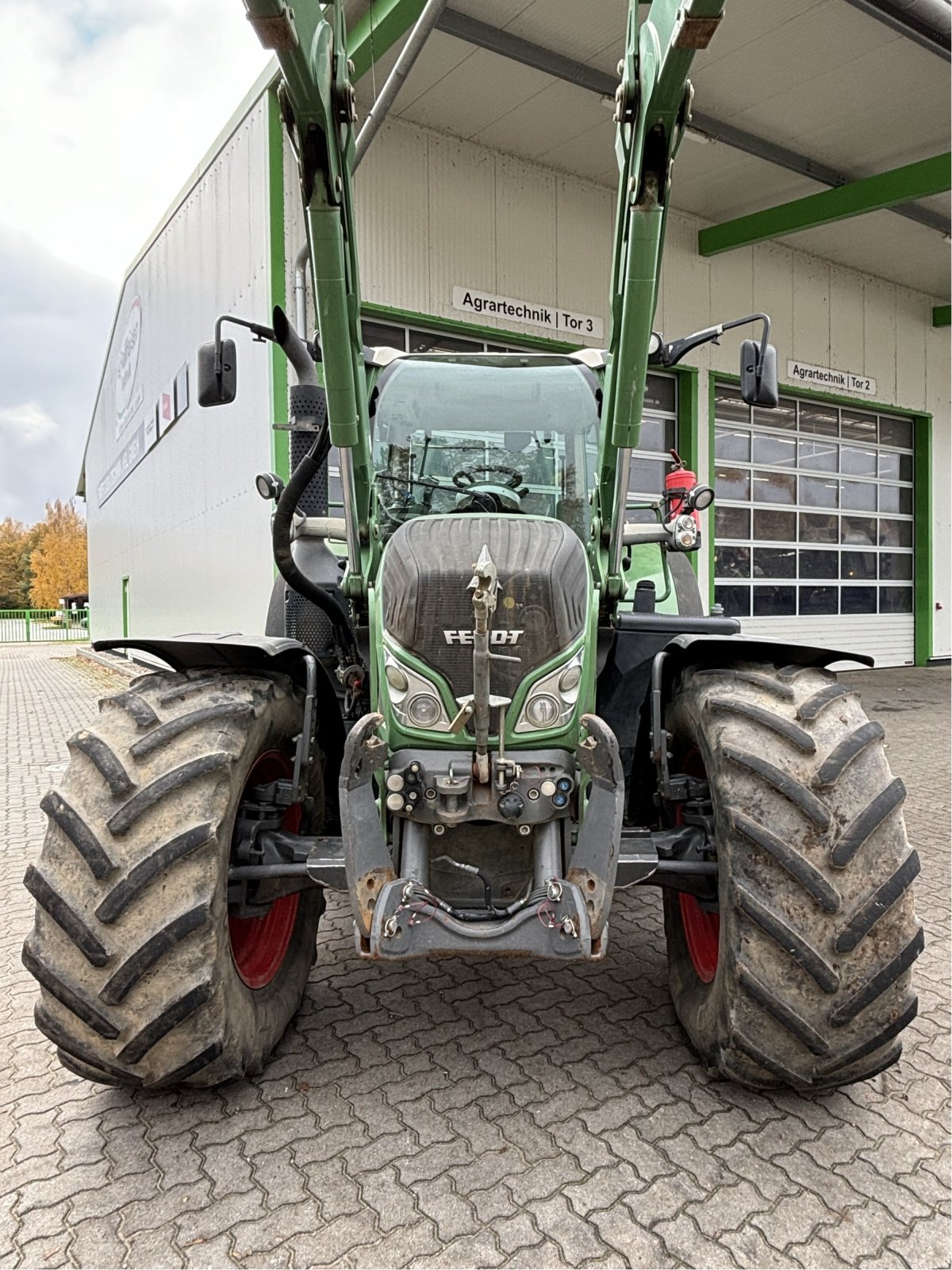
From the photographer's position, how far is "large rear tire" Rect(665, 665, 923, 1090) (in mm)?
2221

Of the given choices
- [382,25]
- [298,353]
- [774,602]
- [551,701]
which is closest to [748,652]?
[551,701]

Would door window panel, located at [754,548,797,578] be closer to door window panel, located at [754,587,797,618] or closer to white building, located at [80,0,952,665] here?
white building, located at [80,0,952,665]

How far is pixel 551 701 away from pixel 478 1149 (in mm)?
1176

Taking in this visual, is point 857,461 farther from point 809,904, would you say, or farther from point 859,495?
point 809,904

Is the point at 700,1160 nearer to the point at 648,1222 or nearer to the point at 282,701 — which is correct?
the point at 648,1222

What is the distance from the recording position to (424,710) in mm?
2441

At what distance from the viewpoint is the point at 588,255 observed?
1142cm

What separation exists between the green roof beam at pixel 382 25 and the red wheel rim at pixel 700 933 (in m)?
7.12

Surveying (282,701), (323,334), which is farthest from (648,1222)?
(323,334)

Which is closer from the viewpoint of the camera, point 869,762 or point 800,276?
point 869,762

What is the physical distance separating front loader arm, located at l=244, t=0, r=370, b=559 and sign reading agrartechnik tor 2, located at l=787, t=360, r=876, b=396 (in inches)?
501

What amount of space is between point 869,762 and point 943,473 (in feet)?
53.9

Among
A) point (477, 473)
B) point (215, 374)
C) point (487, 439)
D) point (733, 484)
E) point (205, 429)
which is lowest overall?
point (477, 473)

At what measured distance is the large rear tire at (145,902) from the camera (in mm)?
2184
